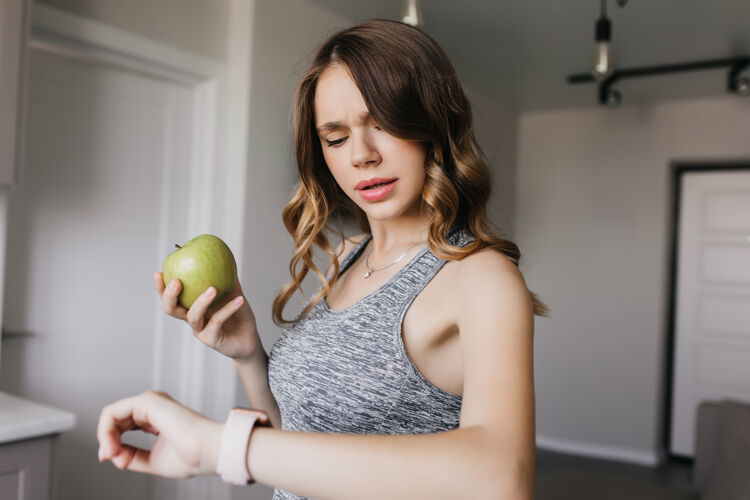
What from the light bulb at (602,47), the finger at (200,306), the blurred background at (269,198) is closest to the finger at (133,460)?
the finger at (200,306)

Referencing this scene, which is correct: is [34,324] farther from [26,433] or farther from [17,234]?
[26,433]

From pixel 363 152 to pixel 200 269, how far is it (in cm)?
30

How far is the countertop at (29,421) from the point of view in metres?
1.63

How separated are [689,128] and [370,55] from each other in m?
5.05

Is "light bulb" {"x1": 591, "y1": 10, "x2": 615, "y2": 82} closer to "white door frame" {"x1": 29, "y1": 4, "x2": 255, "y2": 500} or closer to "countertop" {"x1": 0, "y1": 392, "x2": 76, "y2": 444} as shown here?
"white door frame" {"x1": 29, "y1": 4, "x2": 255, "y2": 500}

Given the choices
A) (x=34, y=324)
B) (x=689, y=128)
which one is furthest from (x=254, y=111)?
(x=689, y=128)

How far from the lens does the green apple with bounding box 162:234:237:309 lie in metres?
0.94

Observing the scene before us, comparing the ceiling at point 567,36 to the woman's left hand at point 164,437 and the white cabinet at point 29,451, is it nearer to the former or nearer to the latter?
the white cabinet at point 29,451

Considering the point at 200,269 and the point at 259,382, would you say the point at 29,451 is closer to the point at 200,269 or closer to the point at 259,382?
the point at 259,382

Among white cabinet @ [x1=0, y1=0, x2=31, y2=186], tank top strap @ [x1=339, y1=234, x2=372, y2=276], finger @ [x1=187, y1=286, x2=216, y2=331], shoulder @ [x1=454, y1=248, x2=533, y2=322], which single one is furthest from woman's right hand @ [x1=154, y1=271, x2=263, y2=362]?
white cabinet @ [x1=0, y1=0, x2=31, y2=186]

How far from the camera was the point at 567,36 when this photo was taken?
3797 millimetres

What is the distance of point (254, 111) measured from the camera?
2951 millimetres

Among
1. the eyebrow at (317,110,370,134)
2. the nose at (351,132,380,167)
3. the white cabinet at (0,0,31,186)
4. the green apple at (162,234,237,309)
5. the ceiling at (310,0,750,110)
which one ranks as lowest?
the green apple at (162,234,237,309)

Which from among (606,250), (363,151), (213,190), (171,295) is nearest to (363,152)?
(363,151)
